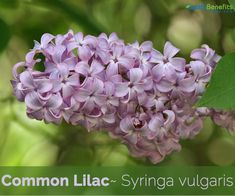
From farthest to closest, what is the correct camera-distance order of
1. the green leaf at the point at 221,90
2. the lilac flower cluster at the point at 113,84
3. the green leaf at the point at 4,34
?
1. the green leaf at the point at 4,34
2. the lilac flower cluster at the point at 113,84
3. the green leaf at the point at 221,90

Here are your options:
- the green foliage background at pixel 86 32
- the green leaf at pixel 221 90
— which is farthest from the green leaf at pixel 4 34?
the green leaf at pixel 221 90

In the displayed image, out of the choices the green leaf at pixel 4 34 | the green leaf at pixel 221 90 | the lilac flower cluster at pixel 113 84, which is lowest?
the green leaf at pixel 221 90

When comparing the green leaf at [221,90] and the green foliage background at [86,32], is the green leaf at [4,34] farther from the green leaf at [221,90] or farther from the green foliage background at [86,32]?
the green leaf at [221,90]

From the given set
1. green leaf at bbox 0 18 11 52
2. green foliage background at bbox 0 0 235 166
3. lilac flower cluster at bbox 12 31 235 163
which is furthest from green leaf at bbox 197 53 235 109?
green leaf at bbox 0 18 11 52

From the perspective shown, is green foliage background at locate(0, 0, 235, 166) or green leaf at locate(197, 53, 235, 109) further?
green foliage background at locate(0, 0, 235, 166)

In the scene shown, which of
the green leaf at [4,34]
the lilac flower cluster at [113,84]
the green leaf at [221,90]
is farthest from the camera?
the green leaf at [4,34]

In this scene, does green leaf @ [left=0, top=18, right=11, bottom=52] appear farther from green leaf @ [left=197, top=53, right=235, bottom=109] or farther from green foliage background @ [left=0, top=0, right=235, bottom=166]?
green leaf @ [left=197, top=53, right=235, bottom=109]

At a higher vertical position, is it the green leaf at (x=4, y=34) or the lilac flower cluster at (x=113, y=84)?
the green leaf at (x=4, y=34)
